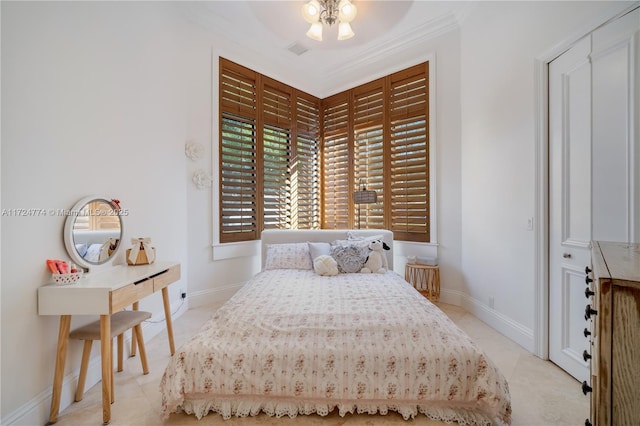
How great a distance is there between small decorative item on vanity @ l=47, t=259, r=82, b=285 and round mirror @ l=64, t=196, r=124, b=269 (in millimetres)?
158

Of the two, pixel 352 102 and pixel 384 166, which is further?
pixel 352 102

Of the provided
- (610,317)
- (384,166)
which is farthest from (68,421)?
(384,166)

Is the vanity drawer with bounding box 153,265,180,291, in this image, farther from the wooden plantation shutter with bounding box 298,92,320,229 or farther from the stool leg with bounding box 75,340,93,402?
the wooden plantation shutter with bounding box 298,92,320,229

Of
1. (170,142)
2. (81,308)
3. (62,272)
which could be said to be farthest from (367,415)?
(170,142)

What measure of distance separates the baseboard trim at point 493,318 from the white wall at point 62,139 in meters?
3.26

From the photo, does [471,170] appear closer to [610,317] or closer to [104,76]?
[610,317]

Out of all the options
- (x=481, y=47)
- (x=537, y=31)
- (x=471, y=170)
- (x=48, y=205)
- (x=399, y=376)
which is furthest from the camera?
(x=471, y=170)

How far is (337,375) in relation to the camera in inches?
61.6

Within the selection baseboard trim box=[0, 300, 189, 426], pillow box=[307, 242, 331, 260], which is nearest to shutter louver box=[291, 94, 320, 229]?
pillow box=[307, 242, 331, 260]

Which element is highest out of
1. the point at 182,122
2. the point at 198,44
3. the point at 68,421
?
the point at 198,44

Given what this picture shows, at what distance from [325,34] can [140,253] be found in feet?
7.58

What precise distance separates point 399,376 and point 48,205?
2212 mm

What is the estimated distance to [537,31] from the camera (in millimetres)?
2328

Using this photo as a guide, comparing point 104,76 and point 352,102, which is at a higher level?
point 352,102
